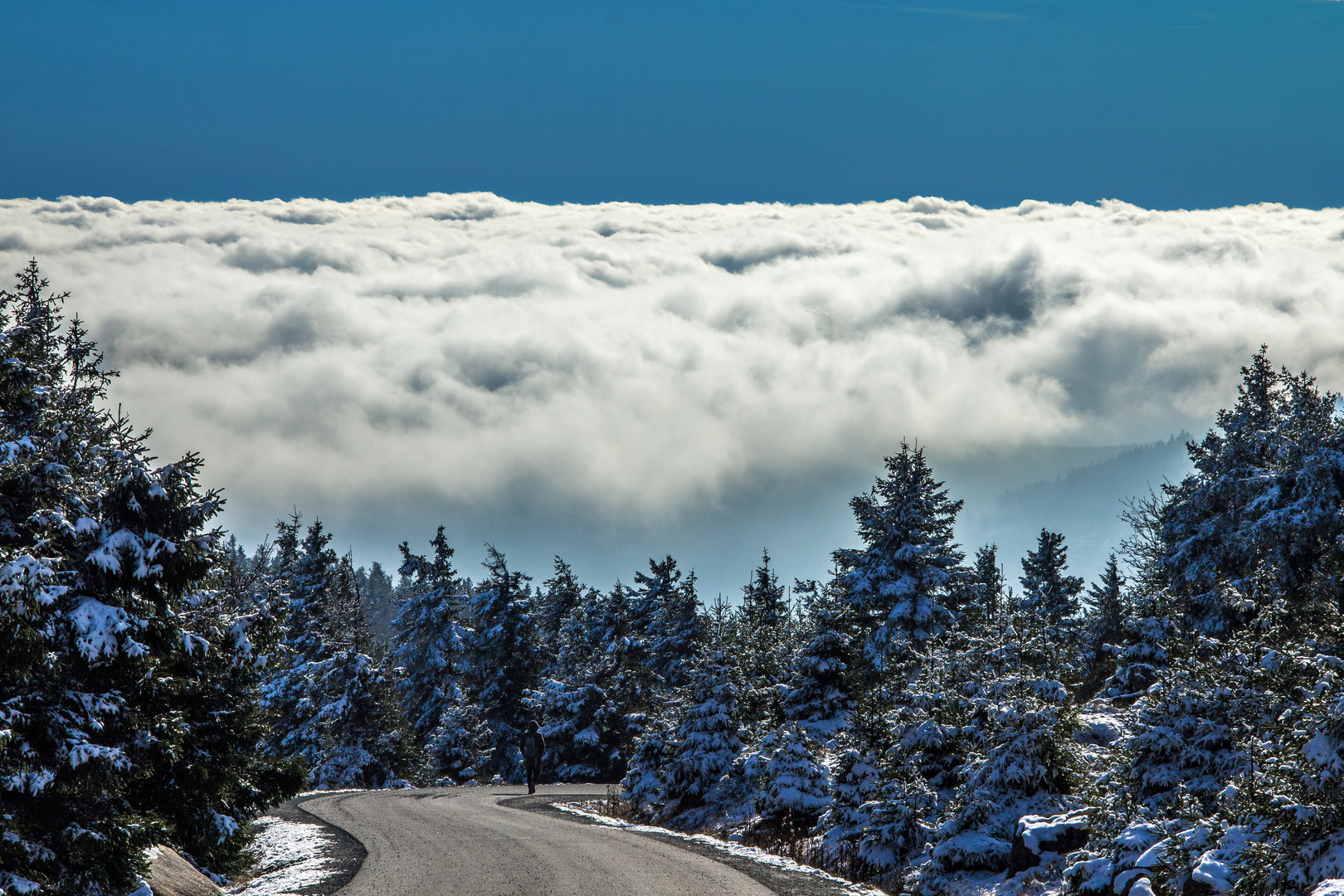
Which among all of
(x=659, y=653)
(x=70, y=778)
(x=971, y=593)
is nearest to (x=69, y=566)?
(x=70, y=778)

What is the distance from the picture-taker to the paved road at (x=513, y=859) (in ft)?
52.2

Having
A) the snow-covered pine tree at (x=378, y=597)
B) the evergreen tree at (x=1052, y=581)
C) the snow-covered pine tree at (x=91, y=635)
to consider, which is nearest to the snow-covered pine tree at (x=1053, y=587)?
the evergreen tree at (x=1052, y=581)

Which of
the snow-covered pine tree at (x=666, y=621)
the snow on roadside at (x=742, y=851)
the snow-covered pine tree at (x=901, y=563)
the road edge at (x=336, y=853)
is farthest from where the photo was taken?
the snow-covered pine tree at (x=666, y=621)

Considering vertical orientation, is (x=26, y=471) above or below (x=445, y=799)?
above

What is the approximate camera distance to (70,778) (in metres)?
11.3

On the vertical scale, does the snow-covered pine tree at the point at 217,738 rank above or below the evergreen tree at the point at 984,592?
below

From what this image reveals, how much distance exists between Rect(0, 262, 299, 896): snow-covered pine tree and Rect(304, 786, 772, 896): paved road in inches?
173

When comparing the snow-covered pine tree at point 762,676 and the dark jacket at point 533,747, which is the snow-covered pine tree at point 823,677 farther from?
the dark jacket at point 533,747

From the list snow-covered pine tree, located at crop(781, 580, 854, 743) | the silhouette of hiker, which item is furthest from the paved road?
the silhouette of hiker

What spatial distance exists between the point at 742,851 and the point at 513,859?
17.6ft

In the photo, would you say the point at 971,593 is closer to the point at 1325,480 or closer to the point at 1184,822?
the point at 1325,480

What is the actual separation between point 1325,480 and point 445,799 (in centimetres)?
3067

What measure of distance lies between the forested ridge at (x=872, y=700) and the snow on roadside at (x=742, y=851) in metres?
0.49

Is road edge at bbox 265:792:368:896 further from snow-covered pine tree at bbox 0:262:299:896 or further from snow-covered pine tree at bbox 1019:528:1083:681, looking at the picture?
snow-covered pine tree at bbox 1019:528:1083:681
